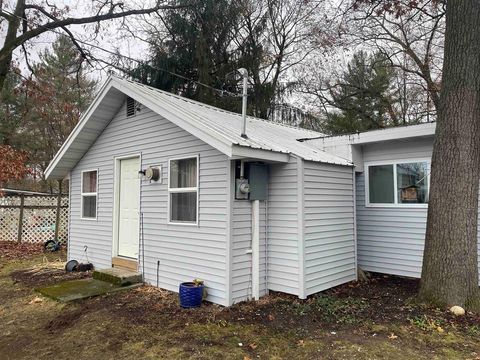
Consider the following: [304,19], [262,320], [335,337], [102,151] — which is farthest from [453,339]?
[304,19]

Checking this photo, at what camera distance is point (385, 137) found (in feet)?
22.8

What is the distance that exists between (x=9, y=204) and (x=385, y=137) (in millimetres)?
12023

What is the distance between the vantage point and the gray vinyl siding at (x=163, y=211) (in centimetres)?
554

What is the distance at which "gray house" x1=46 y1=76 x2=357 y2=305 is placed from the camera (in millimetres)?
5465

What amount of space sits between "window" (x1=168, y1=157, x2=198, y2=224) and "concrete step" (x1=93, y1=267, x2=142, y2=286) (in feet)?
4.51

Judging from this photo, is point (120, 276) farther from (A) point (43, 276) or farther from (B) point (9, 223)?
(B) point (9, 223)

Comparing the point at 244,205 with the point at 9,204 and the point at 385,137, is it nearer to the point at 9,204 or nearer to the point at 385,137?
the point at 385,137

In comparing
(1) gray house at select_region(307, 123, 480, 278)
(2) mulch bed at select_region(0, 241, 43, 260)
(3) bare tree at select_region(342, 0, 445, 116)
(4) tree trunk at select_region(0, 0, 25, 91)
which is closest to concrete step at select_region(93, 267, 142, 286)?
(2) mulch bed at select_region(0, 241, 43, 260)

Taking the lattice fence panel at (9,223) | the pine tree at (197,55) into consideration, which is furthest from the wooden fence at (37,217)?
the pine tree at (197,55)

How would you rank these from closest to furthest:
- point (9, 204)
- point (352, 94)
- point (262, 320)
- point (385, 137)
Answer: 1. point (262, 320)
2. point (385, 137)
3. point (9, 204)
4. point (352, 94)

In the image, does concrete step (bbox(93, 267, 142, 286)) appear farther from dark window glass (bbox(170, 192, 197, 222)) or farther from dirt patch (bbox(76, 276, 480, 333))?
dark window glass (bbox(170, 192, 197, 222))

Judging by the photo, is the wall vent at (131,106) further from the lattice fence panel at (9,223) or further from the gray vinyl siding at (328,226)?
the lattice fence panel at (9,223)

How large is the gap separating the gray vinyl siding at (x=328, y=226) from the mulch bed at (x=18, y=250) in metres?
8.10

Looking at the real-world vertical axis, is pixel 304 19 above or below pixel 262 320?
above
